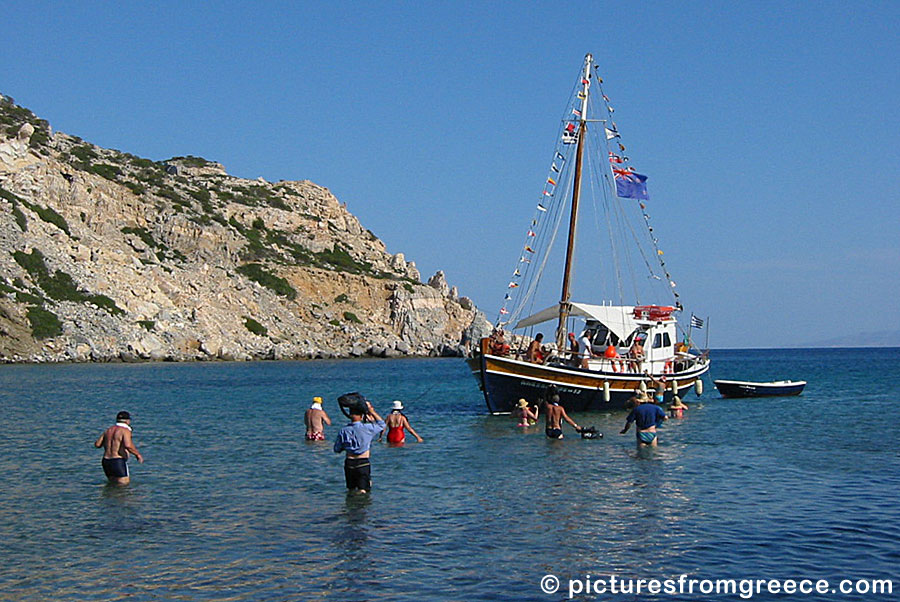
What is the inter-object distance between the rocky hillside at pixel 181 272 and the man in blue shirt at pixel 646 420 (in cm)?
6385

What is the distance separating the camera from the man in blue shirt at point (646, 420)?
22703mm

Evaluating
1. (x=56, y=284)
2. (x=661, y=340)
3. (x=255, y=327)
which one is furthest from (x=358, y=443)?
(x=255, y=327)

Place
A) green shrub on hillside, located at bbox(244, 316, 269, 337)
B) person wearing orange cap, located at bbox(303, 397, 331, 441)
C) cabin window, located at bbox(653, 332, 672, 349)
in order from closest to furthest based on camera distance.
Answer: person wearing orange cap, located at bbox(303, 397, 331, 441) < cabin window, located at bbox(653, 332, 672, 349) < green shrub on hillside, located at bbox(244, 316, 269, 337)

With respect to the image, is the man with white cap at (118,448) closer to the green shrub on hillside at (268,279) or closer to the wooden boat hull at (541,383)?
the wooden boat hull at (541,383)

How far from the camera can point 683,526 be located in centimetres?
1414

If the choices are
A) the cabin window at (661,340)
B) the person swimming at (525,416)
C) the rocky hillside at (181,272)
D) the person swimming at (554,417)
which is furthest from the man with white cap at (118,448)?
the rocky hillside at (181,272)

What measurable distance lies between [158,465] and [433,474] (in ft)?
21.9

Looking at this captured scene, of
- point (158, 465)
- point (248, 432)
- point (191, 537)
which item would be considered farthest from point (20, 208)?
point (191, 537)

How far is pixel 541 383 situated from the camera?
32.9 m

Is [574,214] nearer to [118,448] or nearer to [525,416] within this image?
[525,416]

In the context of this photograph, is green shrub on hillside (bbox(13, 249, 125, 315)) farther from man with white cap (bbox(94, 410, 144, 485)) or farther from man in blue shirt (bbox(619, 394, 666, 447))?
man in blue shirt (bbox(619, 394, 666, 447))

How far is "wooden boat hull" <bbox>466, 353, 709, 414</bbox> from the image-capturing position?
3278cm

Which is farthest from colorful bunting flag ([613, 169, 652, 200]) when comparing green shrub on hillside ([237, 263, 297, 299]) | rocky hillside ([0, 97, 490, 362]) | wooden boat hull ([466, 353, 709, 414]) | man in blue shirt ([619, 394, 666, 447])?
green shrub on hillside ([237, 263, 297, 299])

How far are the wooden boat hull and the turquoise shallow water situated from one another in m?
2.89
